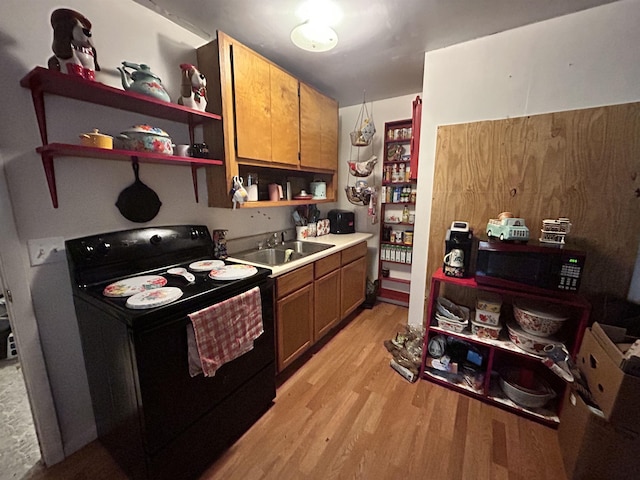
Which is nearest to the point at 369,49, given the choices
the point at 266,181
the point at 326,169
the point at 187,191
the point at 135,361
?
the point at 326,169

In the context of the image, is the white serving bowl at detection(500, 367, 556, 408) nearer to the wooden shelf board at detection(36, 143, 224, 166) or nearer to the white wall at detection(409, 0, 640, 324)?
the white wall at detection(409, 0, 640, 324)

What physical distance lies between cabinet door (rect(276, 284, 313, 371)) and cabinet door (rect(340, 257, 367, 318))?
1.70 ft

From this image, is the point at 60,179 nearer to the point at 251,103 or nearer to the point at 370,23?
the point at 251,103

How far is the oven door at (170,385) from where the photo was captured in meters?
1.00

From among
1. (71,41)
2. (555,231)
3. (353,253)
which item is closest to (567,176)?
(555,231)

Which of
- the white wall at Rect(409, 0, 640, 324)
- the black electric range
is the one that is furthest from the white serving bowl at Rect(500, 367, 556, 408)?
the black electric range

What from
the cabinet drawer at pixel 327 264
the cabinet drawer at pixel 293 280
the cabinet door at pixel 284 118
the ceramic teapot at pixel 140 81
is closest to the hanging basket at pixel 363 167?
the cabinet door at pixel 284 118

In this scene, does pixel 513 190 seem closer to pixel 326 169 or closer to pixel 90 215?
pixel 326 169

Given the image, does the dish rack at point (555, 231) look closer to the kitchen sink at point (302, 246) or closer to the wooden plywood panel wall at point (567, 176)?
the wooden plywood panel wall at point (567, 176)

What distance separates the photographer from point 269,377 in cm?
159

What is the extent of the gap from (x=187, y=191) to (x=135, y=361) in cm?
110

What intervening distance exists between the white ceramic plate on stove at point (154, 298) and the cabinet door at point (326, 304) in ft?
3.58

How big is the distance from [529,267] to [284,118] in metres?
1.89

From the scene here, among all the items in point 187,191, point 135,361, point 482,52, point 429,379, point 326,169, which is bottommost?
point 429,379
